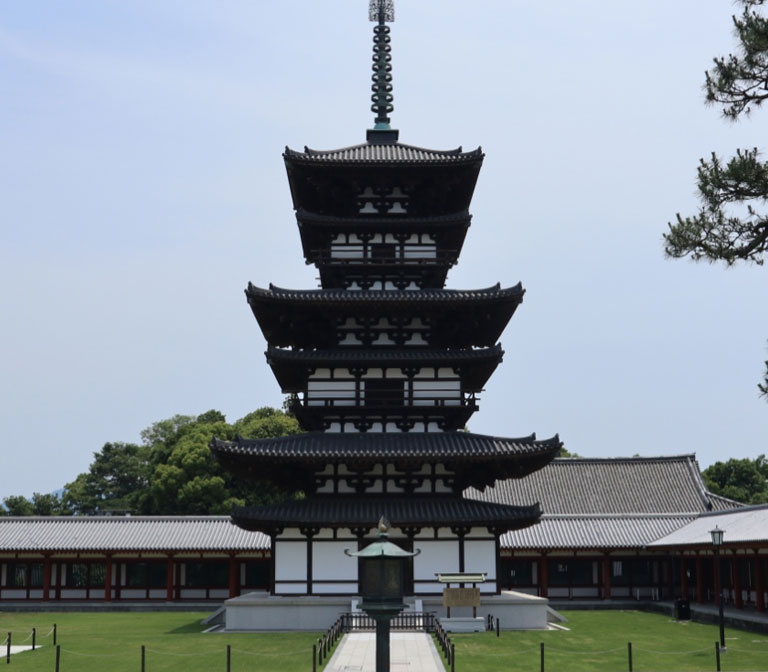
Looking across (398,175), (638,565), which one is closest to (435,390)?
(398,175)

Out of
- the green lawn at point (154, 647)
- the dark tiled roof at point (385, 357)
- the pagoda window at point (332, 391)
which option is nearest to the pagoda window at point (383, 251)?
the dark tiled roof at point (385, 357)

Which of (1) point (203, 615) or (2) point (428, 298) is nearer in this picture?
(2) point (428, 298)

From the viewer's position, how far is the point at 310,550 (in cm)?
3612

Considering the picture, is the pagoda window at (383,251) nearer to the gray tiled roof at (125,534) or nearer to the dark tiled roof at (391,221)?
the dark tiled roof at (391,221)

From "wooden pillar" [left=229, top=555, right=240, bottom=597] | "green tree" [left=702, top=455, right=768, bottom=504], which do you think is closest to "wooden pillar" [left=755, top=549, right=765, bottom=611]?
"wooden pillar" [left=229, top=555, right=240, bottom=597]

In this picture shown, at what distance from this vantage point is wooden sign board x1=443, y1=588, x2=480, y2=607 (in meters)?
33.9

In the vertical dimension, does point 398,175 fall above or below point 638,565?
above

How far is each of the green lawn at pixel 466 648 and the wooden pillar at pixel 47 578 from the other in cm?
976

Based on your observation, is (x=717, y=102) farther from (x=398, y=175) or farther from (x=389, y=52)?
(x=389, y=52)

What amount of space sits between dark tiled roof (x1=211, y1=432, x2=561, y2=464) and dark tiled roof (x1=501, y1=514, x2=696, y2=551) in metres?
14.4

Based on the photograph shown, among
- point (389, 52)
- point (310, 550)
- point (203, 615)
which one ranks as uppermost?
point (389, 52)

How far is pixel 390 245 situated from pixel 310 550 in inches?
525

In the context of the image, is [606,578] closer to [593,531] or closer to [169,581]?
[593,531]

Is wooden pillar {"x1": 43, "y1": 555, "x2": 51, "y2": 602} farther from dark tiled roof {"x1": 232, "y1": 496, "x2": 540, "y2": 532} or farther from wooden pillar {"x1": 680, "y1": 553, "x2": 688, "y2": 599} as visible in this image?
wooden pillar {"x1": 680, "y1": 553, "x2": 688, "y2": 599}
